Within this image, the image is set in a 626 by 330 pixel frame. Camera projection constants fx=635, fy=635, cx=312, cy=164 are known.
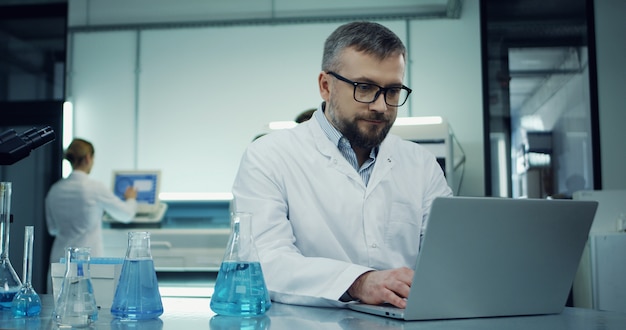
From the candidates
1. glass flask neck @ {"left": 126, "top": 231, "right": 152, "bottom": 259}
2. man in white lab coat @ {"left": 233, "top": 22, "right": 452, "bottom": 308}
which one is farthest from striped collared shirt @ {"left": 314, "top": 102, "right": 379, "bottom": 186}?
glass flask neck @ {"left": 126, "top": 231, "right": 152, "bottom": 259}

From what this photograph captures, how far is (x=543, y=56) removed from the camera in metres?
3.99

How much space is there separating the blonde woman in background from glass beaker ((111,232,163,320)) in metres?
2.77

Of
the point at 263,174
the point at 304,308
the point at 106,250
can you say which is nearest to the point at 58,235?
the point at 106,250

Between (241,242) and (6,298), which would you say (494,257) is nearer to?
(241,242)

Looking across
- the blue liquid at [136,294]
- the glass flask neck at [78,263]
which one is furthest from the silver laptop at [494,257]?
the glass flask neck at [78,263]

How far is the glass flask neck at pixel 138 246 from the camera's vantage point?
3.22ft

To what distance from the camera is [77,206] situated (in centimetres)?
362

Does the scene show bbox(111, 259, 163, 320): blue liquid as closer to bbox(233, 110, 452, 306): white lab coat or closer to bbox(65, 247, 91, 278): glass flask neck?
bbox(65, 247, 91, 278): glass flask neck

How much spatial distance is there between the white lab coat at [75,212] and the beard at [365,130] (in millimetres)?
2473

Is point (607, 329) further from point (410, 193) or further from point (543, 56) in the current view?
point (543, 56)

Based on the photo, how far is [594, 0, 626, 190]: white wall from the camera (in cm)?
370

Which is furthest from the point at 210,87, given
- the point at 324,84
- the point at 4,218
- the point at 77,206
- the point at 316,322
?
the point at 316,322

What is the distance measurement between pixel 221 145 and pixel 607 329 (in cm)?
382

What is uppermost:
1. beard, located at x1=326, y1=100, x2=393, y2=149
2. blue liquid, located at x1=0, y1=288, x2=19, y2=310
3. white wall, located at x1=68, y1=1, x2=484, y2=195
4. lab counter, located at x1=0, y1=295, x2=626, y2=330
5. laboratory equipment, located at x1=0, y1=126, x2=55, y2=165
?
white wall, located at x1=68, y1=1, x2=484, y2=195
